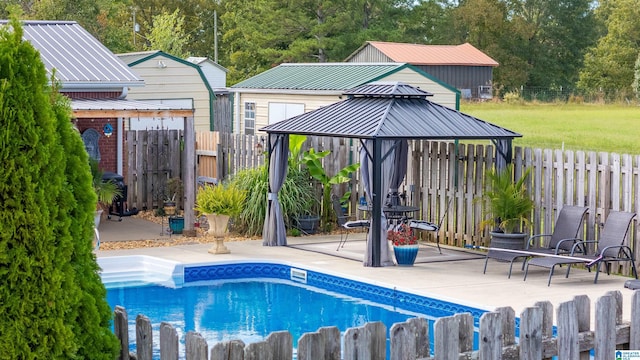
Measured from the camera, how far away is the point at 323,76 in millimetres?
26312

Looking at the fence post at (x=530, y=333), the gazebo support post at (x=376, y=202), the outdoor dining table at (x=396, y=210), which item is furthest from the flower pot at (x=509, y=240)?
the fence post at (x=530, y=333)

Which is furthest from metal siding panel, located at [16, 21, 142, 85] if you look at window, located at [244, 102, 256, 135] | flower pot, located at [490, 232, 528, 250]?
window, located at [244, 102, 256, 135]

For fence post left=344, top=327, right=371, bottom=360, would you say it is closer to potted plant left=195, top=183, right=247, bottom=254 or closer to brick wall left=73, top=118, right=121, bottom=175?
potted plant left=195, top=183, right=247, bottom=254

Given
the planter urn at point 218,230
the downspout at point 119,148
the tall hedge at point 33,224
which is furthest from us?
the downspout at point 119,148

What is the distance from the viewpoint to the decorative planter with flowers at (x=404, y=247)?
1519 centimetres

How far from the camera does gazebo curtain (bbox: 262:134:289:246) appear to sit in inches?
683

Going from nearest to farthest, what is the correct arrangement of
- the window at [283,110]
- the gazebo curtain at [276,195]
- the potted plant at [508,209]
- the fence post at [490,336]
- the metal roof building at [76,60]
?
the fence post at [490,336] < the potted plant at [508,209] < the gazebo curtain at [276,195] < the metal roof building at [76,60] < the window at [283,110]

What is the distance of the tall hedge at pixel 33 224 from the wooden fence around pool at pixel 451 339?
1.83 ft

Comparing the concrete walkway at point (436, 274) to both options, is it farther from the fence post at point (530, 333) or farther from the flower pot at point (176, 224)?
the fence post at point (530, 333)

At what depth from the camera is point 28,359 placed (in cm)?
617

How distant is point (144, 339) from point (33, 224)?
1.14 metres

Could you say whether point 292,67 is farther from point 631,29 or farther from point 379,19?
point 631,29

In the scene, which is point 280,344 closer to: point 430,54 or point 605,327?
point 605,327

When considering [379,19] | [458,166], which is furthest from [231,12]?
[458,166]
